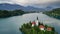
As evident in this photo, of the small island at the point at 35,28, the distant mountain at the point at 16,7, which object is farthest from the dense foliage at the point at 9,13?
the small island at the point at 35,28

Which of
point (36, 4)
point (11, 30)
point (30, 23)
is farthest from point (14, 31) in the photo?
point (36, 4)

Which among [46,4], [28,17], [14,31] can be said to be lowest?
[14,31]

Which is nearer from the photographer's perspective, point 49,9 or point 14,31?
point 14,31

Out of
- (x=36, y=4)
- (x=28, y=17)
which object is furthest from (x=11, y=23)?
(x=36, y=4)

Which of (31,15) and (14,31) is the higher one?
(31,15)

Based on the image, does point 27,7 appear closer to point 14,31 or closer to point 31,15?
point 31,15

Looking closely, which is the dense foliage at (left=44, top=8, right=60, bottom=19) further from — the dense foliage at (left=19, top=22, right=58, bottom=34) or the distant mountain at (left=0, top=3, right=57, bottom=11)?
the dense foliage at (left=19, top=22, right=58, bottom=34)
